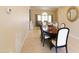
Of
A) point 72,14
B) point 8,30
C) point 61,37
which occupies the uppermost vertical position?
point 72,14

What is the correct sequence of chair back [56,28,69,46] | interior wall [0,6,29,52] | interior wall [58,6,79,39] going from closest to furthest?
interior wall [0,6,29,52], chair back [56,28,69,46], interior wall [58,6,79,39]

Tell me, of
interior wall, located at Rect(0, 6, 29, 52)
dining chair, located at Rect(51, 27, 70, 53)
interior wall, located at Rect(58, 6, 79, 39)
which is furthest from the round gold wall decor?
interior wall, located at Rect(0, 6, 29, 52)

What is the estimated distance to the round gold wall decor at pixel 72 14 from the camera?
5137 millimetres

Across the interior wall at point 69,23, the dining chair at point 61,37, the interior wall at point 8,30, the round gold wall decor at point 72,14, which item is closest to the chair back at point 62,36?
the dining chair at point 61,37

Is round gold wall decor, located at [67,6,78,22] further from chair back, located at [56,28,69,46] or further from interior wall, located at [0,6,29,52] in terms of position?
interior wall, located at [0,6,29,52]

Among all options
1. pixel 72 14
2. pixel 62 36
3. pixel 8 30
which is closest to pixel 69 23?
pixel 72 14

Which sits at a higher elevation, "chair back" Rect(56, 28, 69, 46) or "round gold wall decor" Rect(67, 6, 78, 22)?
"round gold wall decor" Rect(67, 6, 78, 22)

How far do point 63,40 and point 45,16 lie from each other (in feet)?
11.9

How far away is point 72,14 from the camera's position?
17.9 ft

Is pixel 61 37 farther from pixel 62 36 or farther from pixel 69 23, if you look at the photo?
pixel 69 23

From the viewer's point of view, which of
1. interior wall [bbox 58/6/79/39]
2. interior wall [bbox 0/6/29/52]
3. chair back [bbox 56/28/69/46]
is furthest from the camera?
interior wall [bbox 58/6/79/39]

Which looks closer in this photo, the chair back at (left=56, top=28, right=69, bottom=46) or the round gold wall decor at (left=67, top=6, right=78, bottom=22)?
the chair back at (left=56, top=28, right=69, bottom=46)

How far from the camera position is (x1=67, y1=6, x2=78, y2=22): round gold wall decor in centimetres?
514
